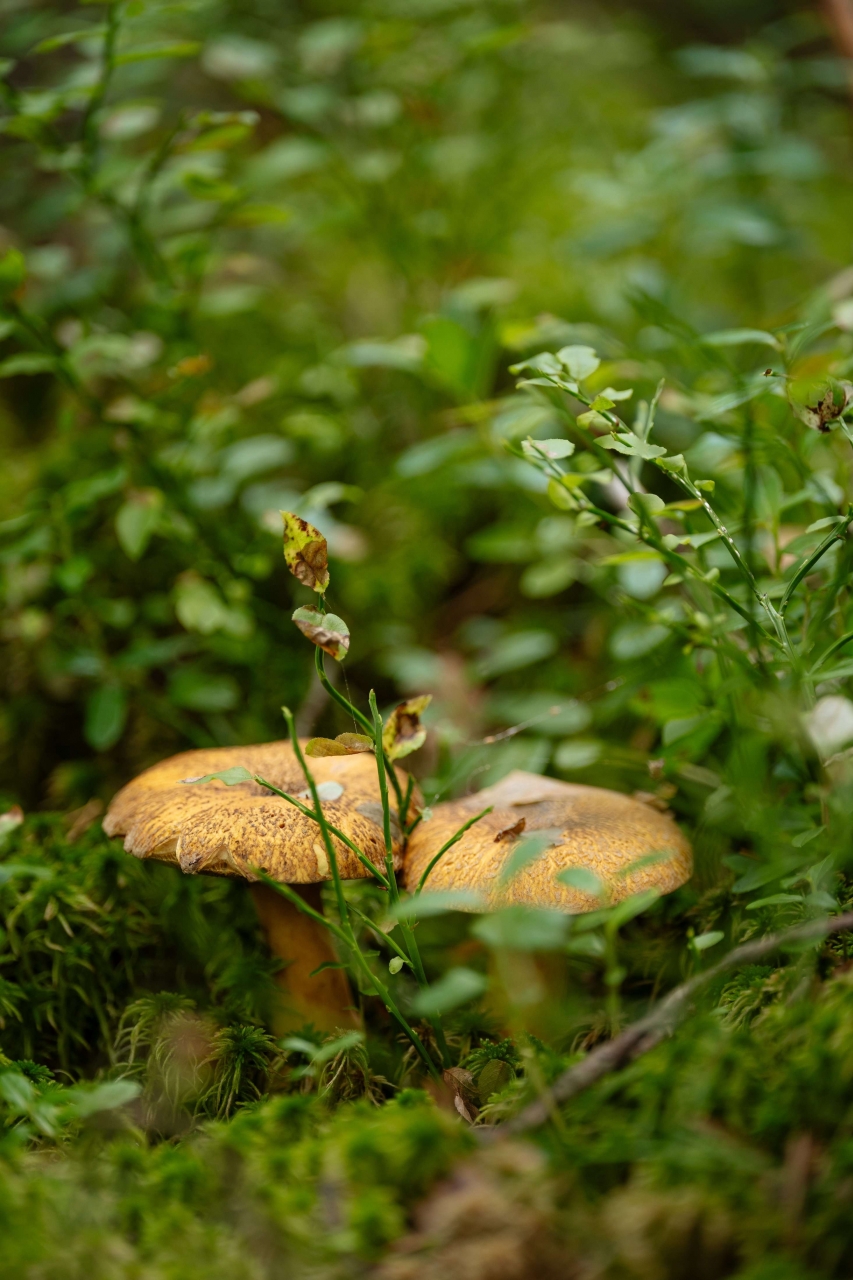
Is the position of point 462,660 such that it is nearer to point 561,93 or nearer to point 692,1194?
point 692,1194

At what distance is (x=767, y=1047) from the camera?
1104mm

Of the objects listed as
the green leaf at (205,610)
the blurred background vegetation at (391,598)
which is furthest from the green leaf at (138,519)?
the green leaf at (205,610)

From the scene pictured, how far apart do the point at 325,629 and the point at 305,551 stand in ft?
0.39

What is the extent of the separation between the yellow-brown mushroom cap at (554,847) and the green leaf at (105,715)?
0.79m

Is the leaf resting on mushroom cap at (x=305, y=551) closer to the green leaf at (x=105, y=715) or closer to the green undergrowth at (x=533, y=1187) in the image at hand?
the green undergrowth at (x=533, y=1187)

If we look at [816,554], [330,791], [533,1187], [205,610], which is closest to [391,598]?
[205,610]

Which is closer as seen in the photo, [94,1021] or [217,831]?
[217,831]

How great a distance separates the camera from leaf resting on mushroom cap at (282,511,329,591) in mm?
1265

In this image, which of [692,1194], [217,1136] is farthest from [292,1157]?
[692,1194]

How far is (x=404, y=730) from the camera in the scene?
1376 millimetres

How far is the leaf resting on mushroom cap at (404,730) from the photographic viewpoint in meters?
1.36

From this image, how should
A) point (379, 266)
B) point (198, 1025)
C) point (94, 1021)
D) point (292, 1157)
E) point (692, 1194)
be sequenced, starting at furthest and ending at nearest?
point (379, 266), point (94, 1021), point (198, 1025), point (292, 1157), point (692, 1194)

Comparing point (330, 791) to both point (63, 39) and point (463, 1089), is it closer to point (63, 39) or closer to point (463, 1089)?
point (463, 1089)

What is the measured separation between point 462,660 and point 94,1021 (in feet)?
4.37
